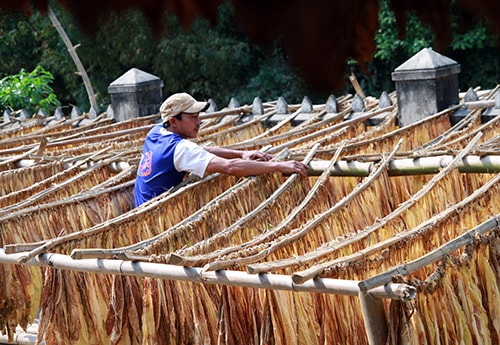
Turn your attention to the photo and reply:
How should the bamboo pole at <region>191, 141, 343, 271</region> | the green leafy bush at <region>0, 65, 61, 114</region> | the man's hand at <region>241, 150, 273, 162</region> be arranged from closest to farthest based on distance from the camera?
the bamboo pole at <region>191, 141, 343, 271</region>
the man's hand at <region>241, 150, 273, 162</region>
the green leafy bush at <region>0, 65, 61, 114</region>

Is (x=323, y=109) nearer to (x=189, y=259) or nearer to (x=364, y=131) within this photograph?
(x=364, y=131)

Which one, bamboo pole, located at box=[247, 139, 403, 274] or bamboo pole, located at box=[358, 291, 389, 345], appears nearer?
bamboo pole, located at box=[358, 291, 389, 345]

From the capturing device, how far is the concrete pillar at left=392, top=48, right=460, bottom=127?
747 cm

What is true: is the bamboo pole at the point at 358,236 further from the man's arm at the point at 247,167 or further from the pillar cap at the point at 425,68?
the pillar cap at the point at 425,68

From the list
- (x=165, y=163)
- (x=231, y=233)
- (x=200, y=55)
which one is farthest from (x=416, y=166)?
(x=200, y=55)

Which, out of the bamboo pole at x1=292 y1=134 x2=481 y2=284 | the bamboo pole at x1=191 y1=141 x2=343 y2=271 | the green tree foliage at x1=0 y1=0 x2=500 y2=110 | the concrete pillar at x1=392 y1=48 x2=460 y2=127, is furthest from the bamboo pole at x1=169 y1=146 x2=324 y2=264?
the concrete pillar at x1=392 y1=48 x2=460 y2=127

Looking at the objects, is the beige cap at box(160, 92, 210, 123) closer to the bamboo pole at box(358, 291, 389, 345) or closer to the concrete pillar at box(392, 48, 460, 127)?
the bamboo pole at box(358, 291, 389, 345)

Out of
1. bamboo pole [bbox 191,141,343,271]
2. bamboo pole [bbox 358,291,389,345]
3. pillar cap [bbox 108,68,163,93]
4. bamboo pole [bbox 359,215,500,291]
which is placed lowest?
bamboo pole [bbox 358,291,389,345]

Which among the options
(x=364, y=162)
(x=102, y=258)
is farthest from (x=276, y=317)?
(x=364, y=162)

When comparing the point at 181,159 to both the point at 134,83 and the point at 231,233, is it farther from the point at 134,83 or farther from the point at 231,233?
Answer: the point at 134,83

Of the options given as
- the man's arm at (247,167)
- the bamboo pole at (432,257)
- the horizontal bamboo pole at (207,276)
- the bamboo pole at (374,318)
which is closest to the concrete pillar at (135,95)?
the man's arm at (247,167)

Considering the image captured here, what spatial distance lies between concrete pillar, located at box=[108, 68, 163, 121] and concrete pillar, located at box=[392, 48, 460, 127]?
294 centimetres

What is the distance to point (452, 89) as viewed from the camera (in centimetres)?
770

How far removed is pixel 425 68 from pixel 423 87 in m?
0.17
